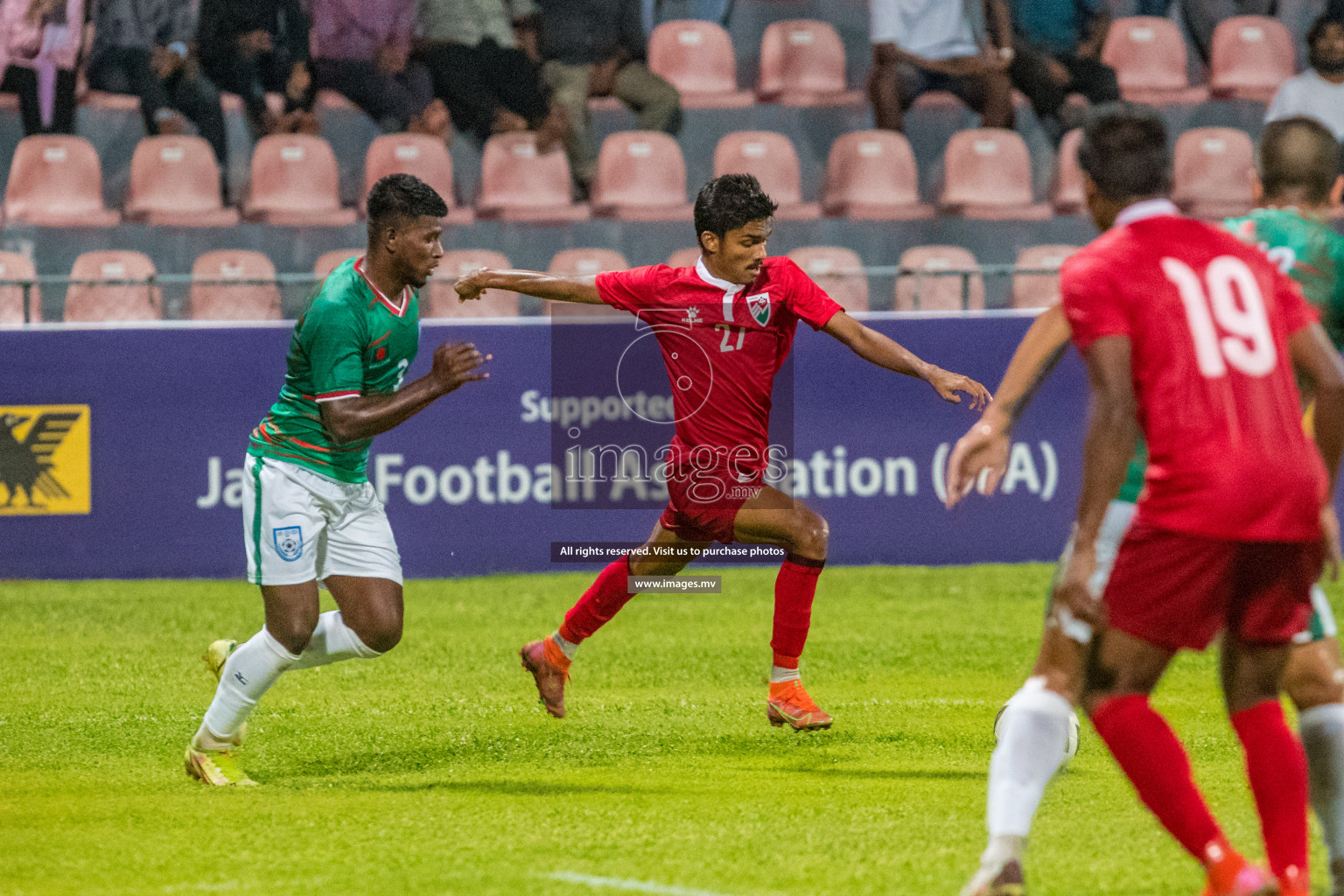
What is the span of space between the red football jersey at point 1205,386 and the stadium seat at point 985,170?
1122cm

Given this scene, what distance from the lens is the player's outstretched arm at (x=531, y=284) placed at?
→ 22.1 feet

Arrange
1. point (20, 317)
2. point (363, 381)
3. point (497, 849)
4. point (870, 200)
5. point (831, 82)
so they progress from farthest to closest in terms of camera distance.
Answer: point (831, 82) < point (870, 200) < point (20, 317) < point (363, 381) < point (497, 849)

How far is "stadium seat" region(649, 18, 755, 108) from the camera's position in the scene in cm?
1578

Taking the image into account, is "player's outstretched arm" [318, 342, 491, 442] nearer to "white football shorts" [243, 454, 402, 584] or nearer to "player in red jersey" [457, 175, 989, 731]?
"white football shorts" [243, 454, 402, 584]

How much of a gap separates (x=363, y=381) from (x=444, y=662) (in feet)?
9.58

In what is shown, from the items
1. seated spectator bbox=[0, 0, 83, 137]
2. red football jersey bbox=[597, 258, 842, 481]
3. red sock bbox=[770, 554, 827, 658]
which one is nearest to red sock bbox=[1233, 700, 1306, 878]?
red sock bbox=[770, 554, 827, 658]

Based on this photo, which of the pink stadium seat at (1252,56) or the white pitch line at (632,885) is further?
the pink stadium seat at (1252,56)

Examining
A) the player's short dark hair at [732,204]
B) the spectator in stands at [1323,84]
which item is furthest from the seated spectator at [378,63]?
the player's short dark hair at [732,204]

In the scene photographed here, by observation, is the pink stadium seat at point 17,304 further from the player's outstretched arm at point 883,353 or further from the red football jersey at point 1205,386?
the red football jersey at point 1205,386

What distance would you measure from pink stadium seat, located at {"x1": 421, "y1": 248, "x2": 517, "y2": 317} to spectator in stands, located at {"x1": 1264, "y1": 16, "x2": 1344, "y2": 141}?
6649mm

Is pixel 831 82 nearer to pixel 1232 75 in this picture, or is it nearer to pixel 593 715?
pixel 1232 75

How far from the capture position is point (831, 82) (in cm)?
1575

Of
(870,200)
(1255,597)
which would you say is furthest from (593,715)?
(870,200)

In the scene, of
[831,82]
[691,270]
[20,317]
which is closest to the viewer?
[691,270]
